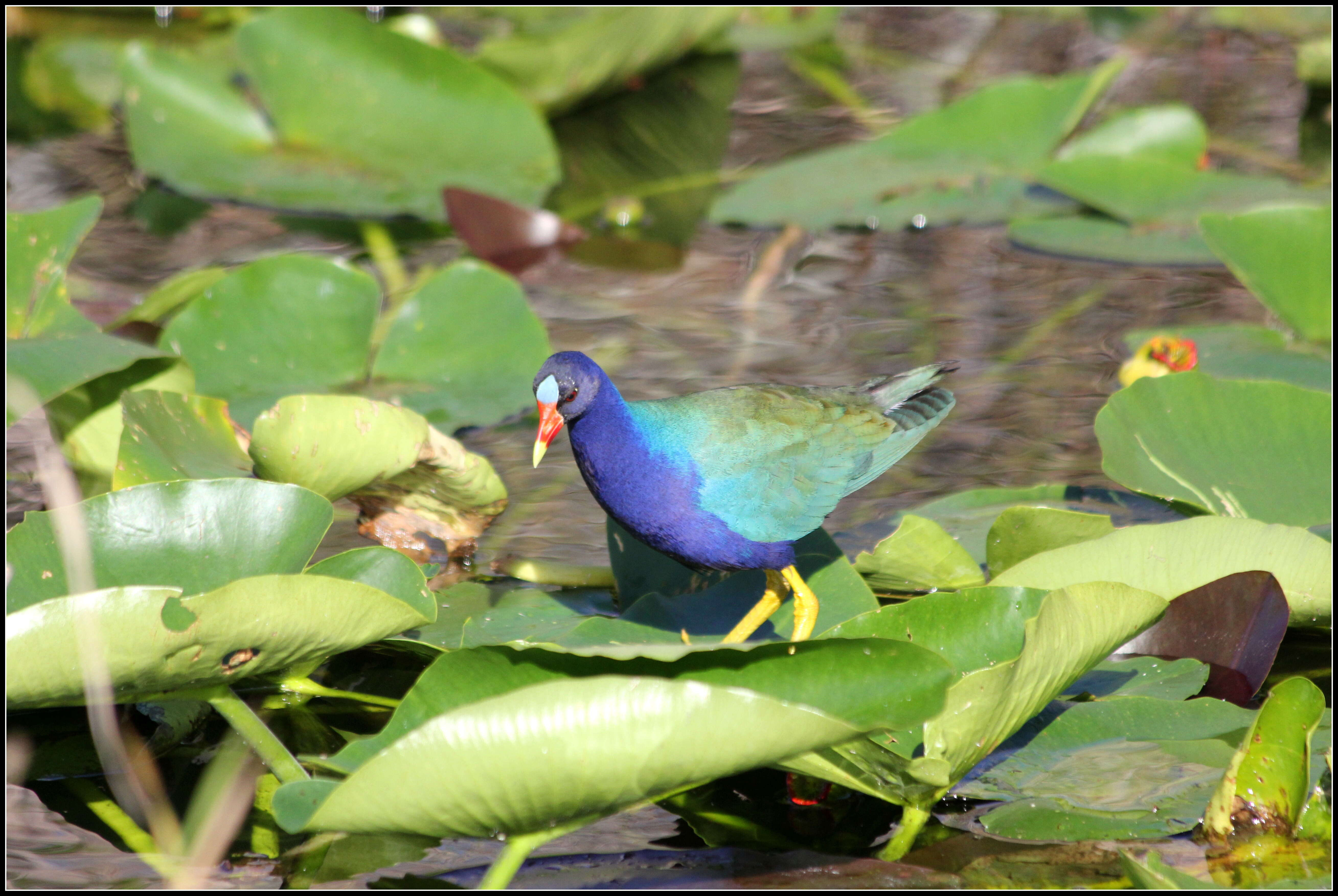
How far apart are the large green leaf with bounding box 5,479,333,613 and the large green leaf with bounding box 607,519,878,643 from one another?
18.1 inches

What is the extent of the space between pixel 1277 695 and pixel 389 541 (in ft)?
4.39

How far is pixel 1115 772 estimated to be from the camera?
4.88ft

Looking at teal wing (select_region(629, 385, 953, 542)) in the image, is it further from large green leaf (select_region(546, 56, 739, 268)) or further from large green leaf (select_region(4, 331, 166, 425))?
large green leaf (select_region(546, 56, 739, 268))

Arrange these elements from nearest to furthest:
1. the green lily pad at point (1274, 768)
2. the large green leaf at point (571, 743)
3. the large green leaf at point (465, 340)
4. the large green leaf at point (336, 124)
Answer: the large green leaf at point (571, 743)
the green lily pad at point (1274, 768)
the large green leaf at point (465, 340)
the large green leaf at point (336, 124)

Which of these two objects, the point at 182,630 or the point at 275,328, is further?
the point at 275,328

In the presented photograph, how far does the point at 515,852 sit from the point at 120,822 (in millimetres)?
559

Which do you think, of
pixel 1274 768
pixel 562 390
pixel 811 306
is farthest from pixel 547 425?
pixel 811 306

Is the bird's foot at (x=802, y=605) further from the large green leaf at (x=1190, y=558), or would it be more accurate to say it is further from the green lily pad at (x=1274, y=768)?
the green lily pad at (x=1274, y=768)

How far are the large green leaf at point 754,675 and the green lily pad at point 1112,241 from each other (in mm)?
2019

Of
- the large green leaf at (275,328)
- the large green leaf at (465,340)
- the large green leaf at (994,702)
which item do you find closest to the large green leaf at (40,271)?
the large green leaf at (275,328)

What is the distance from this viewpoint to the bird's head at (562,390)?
165 centimetres

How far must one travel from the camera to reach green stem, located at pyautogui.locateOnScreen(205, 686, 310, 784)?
4.79 ft

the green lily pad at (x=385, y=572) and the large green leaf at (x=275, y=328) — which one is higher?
the large green leaf at (x=275, y=328)

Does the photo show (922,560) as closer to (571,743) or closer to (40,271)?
(571,743)
